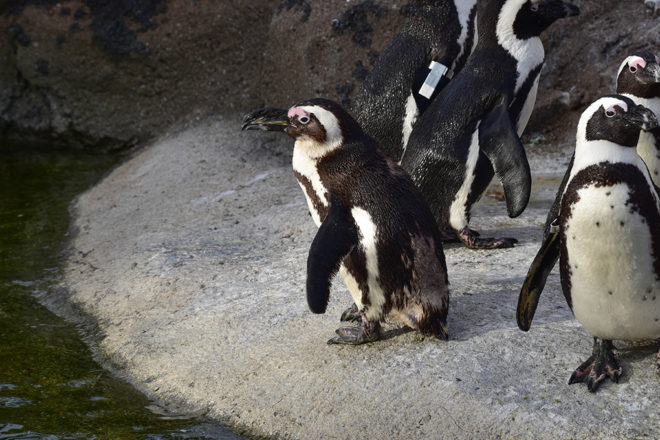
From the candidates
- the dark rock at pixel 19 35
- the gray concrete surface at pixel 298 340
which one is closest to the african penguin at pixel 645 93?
the gray concrete surface at pixel 298 340

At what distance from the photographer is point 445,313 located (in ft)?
10.1

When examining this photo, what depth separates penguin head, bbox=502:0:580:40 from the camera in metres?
4.27

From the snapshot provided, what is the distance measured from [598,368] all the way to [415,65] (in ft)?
8.00

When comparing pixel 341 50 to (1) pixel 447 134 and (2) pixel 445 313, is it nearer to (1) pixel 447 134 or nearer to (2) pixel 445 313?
(1) pixel 447 134

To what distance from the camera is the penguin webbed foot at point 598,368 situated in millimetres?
2707

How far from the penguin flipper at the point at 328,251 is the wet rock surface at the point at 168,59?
3.55 m

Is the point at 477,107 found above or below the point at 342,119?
below

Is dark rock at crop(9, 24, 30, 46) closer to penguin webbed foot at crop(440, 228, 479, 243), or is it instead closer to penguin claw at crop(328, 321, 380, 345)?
penguin webbed foot at crop(440, 228, 479, 243)

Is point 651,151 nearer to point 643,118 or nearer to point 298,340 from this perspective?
point 643,118

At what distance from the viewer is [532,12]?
427cm

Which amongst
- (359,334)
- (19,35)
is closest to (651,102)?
(359,334)

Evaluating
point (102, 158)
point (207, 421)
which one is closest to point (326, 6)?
point (102, 158)

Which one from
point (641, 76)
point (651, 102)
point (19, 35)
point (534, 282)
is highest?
point (19, 35)

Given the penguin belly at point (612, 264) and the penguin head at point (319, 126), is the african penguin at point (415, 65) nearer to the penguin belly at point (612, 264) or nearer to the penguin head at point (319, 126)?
the penguin head at point (319, 126)
